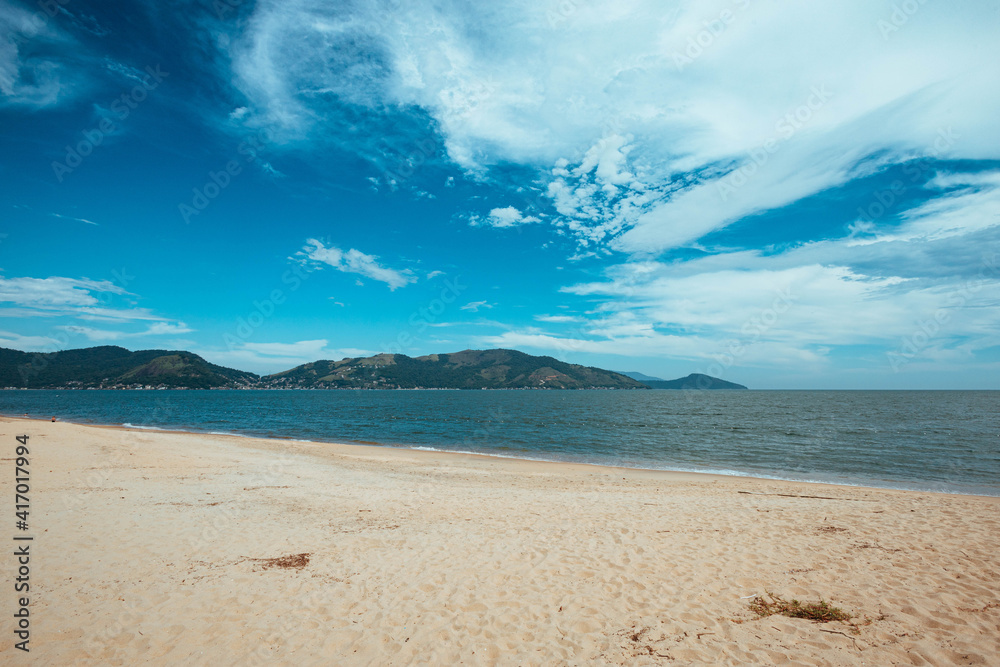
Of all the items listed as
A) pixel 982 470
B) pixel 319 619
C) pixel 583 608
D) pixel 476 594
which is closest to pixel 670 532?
pixel 583 608

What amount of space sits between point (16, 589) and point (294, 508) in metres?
6.58

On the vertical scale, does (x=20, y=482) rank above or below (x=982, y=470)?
above

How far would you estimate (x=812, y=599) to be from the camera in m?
7.43

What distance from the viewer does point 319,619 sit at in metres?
6.86

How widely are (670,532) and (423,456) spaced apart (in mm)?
23093

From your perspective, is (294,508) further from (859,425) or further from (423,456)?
(859,425)

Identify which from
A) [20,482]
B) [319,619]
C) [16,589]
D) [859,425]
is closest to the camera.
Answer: [319,619]

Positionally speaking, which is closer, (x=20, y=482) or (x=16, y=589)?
(x=16, y=589)

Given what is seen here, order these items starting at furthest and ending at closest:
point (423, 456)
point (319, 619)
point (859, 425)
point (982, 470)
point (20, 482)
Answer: point (859, 425) → point (423, 456) → point (982, 470) → point (20, 482) → point (319, 619)

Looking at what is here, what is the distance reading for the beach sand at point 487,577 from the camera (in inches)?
241

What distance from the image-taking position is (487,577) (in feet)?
27.6

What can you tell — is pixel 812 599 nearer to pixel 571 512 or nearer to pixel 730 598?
pixel 730 598

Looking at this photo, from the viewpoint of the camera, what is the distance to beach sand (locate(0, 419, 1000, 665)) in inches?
241

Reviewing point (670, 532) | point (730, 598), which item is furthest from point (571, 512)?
point (730, 598)
